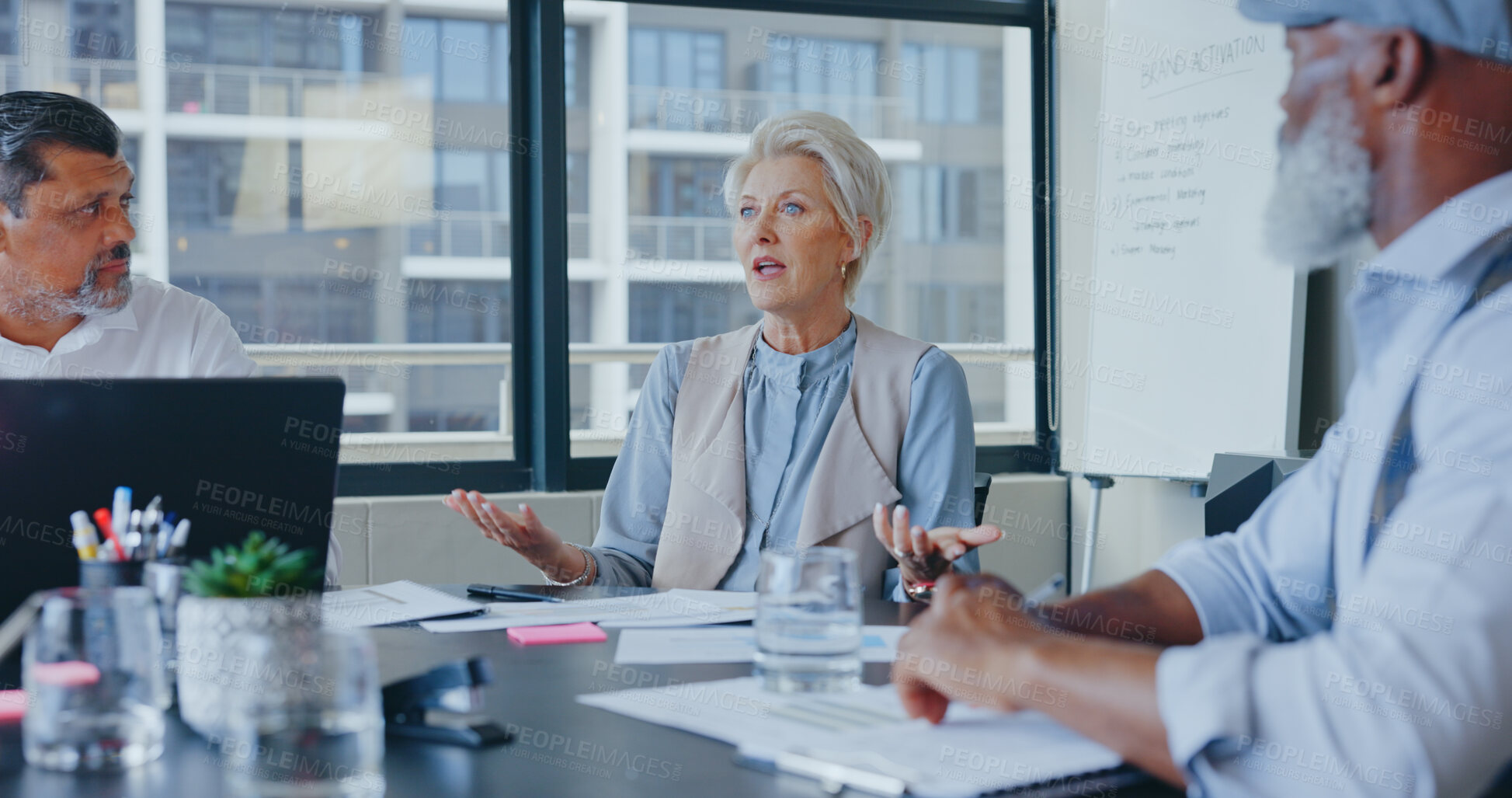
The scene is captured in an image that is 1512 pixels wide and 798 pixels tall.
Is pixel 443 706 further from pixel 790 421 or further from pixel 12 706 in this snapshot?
pixel 790 421

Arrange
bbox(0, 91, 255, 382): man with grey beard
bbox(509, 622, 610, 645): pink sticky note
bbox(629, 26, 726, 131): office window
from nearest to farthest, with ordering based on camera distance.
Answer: bbox(509, 622, 610, 645): pink sticky note
bbox(0, 91, 255, 382): man with grey beard
bbox(629, 26, 726, 131): office window

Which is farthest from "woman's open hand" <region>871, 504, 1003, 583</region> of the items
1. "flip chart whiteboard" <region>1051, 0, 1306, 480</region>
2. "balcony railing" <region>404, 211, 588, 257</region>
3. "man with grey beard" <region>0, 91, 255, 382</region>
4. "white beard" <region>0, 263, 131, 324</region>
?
"balcony railing" <region>404, 211, 588, 257</region>

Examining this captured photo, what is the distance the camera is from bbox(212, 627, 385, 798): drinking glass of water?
72 cm

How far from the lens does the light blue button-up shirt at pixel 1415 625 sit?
750mm

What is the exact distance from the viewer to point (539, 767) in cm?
91

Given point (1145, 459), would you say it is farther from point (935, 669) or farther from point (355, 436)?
point (935, 669)

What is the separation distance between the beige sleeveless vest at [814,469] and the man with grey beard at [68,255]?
779 mm

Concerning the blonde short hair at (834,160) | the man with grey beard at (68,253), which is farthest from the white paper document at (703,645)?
the blonde short hair at (834,160)

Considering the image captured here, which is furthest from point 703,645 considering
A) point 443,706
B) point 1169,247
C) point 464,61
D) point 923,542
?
point 464,61

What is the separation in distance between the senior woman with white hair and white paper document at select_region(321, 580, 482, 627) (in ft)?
0.69

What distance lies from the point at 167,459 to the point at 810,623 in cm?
65

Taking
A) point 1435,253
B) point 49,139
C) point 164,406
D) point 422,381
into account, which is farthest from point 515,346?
point 1435,253

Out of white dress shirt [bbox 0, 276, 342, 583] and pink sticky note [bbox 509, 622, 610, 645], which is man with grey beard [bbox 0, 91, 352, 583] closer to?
white dress shirt [bbox 0, 276, 342, 583]

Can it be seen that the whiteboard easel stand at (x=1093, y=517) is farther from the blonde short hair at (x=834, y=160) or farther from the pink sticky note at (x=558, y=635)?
the pink sticky note at (x=558, y=635)
